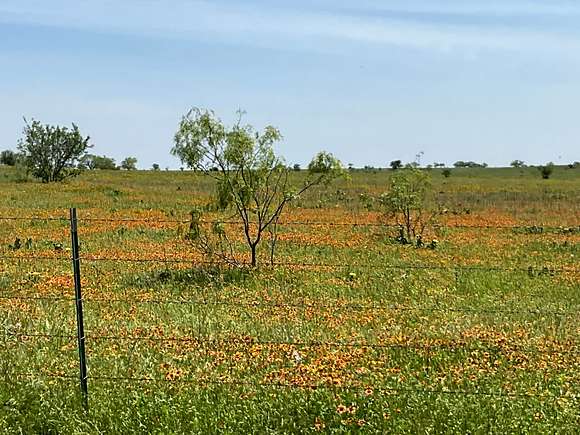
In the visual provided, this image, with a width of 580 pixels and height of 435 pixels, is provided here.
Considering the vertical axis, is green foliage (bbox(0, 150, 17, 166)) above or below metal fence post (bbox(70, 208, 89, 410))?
above

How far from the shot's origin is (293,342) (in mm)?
8461

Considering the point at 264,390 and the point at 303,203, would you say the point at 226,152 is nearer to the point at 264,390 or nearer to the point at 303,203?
the point at 264,390

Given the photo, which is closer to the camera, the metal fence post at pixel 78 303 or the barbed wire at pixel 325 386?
the metal fence post at pixel 78 303

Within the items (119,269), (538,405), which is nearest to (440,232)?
(119,269)

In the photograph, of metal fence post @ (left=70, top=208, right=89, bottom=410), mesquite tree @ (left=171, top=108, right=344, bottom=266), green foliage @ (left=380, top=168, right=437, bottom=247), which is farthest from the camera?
green foliage @ (left=380, top=168, right=437, bottom=247)

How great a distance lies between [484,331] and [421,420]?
12.6ft

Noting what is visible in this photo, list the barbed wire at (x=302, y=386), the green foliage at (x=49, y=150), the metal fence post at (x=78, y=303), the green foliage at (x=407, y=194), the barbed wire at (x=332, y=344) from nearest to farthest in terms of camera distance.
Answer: the metal fence post at (x=78, y=303)
the barbed wire at (x=302, y=386)
the barbed wire at (x=332, y=344)
the green foliage at (x=407, y=194)
the green foliage at (x=49, y=150)

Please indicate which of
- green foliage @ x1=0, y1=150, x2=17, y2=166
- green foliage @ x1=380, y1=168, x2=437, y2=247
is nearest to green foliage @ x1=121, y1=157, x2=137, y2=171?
green foliage @ x1=0, y1=150, x2=17, y2=166

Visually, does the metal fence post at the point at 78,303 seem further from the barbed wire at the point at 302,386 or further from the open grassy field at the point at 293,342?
the barbed wire at the point at 302,386

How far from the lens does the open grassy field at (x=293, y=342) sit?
5.80 meters

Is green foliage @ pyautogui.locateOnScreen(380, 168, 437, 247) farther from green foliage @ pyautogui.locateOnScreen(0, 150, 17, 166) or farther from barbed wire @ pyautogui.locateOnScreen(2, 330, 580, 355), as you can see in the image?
green foliage @ pyautogui.locateOnScreen(0, 150, 17, 166)

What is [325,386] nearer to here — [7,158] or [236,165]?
[236,165]

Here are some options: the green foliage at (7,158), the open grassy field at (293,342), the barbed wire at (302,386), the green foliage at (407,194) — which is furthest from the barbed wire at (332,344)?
the green foliage at (7,158)

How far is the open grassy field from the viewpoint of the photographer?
19.0 ft
